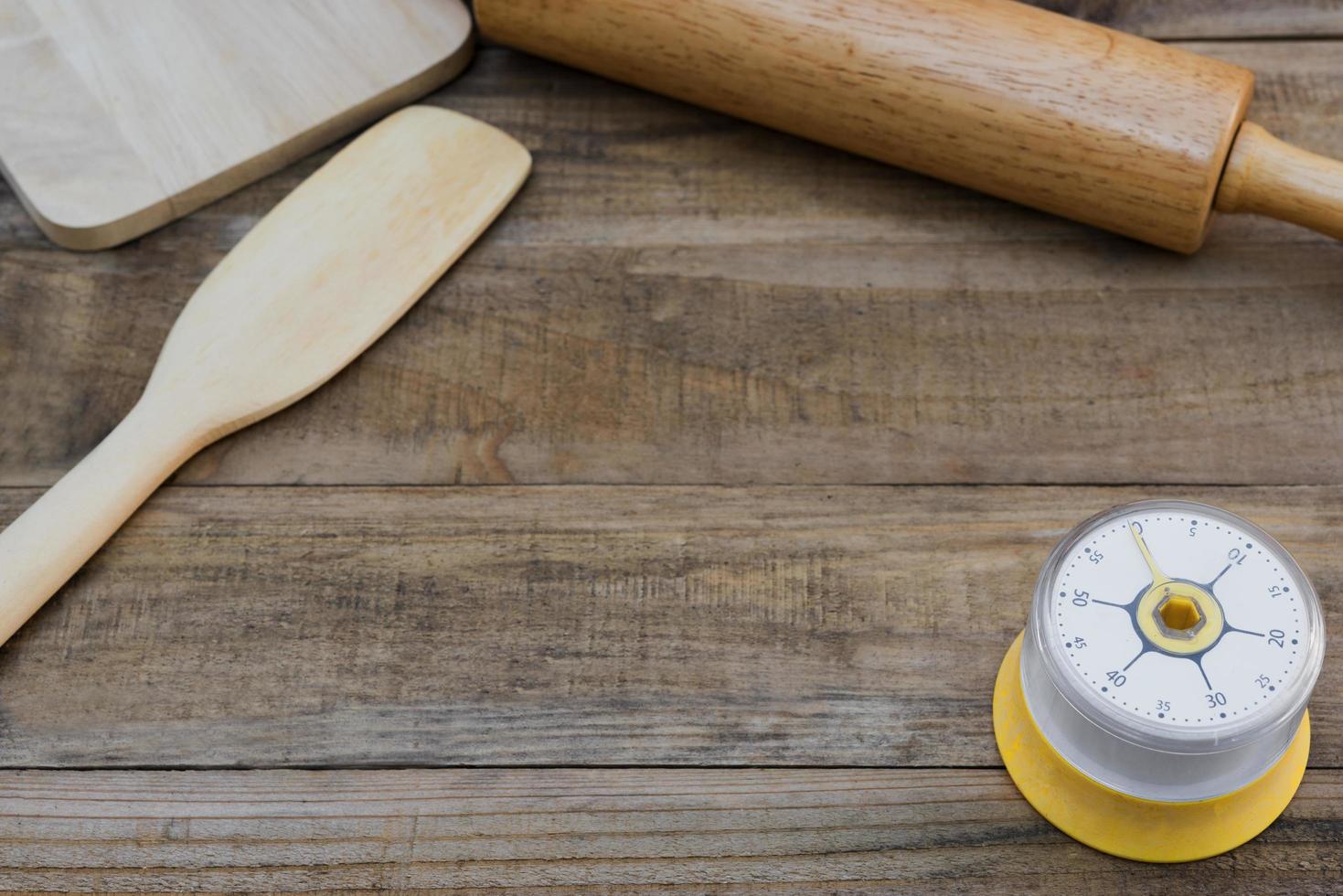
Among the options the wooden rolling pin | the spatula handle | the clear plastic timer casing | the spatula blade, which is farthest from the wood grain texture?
the spatula handle

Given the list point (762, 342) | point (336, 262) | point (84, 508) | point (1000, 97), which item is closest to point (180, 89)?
point (336, 262)

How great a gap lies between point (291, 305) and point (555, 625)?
0.26 metres

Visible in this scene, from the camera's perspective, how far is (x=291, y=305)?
31.2 inches

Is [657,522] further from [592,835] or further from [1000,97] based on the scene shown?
[1000,97]

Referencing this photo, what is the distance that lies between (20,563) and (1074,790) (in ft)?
1.76

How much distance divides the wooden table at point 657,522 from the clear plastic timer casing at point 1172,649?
7 centimetres

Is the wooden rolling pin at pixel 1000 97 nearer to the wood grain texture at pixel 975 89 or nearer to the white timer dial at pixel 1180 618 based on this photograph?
the wood grain texture at pixel 975 89

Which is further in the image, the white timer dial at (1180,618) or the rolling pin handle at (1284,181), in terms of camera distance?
the rolling pin handle at (1284,181)

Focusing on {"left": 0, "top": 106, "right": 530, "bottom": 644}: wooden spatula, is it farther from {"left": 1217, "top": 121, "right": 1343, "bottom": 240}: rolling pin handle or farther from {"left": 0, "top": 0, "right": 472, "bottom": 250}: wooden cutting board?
{"left": 1217, "top": 121, "right": 1343, "bottom": 240}: rolling pin handle

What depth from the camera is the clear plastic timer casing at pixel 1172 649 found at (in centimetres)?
55

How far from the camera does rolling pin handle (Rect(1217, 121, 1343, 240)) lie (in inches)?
29.9

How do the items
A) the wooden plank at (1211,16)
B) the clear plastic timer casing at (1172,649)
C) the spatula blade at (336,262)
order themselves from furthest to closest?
the wooden plank at (1211,16) → the spatula blade at (336,262) → the clear plastic timer casing at (1172,649)

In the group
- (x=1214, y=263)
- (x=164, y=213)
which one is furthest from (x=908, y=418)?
(x=164, y=213)

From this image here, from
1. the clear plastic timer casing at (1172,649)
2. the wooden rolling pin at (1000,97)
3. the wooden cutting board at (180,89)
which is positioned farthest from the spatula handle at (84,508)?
the clear plastic timer casing at (1172,649)
